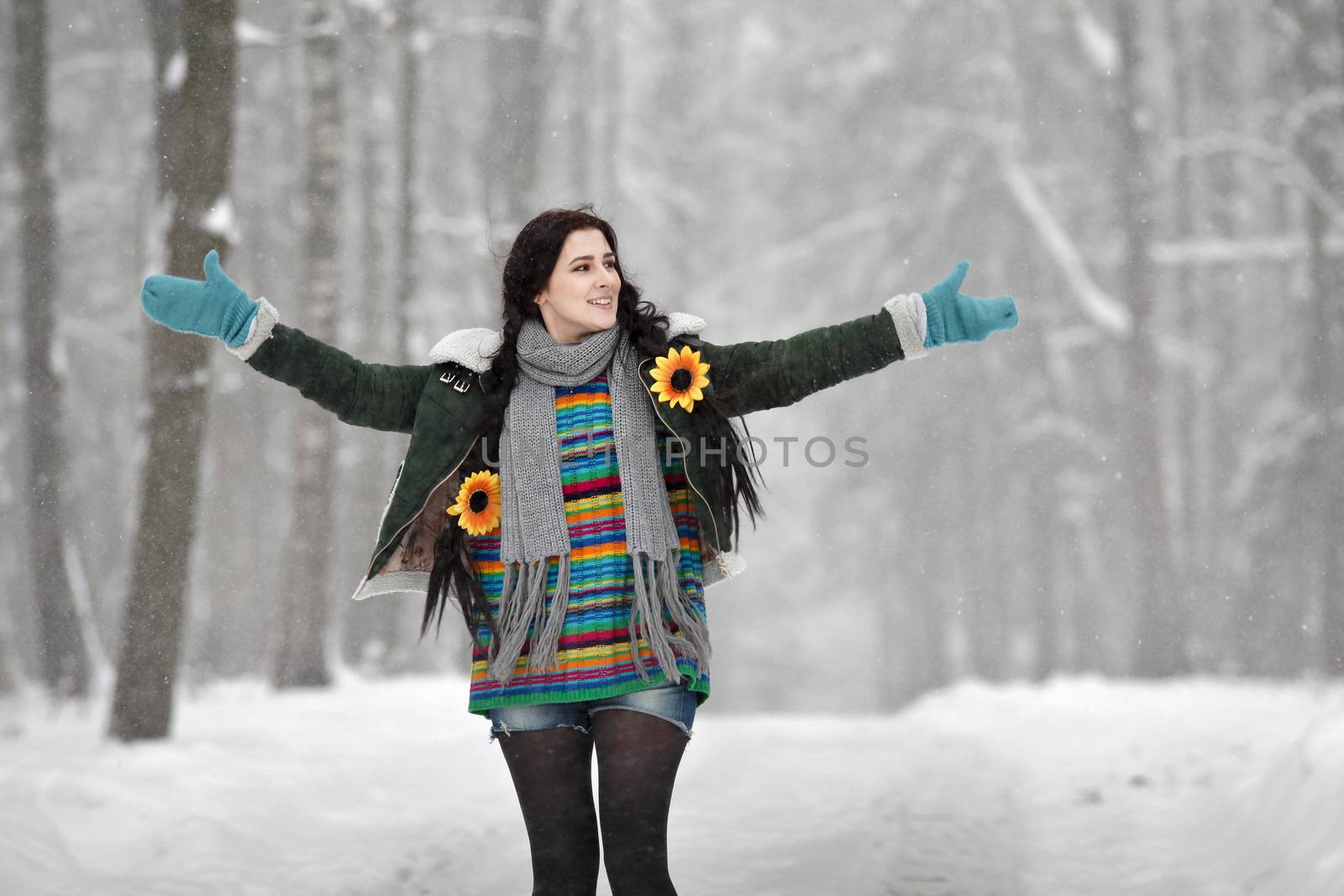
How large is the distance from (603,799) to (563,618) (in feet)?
1.60

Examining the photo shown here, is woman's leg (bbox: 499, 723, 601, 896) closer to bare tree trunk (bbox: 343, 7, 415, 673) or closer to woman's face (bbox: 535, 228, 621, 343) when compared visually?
woman's face (bbox: 535, 228, 621, 343)

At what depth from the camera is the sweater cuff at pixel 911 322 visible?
3.42m

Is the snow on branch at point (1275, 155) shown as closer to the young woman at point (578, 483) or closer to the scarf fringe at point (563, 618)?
the young woman at point (578, 483)

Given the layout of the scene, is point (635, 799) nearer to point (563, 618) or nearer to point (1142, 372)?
point (563, 618)

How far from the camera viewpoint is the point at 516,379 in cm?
368

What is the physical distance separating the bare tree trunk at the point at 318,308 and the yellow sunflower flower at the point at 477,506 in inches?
310

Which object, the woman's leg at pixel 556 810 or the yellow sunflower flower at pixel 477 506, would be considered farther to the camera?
the yellow sunflower flower at pixel 477 506

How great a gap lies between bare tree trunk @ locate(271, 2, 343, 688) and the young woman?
7779 millimetres

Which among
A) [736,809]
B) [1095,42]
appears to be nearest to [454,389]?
[736,809]

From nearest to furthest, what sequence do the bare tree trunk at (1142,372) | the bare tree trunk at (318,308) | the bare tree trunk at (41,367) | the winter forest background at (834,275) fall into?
1. the bare tree trunk at (41,367)
2. the bare tree trunk at (318,308)
3. the winter forest background at (834,275)
4. the bare tree trunk at (1142,372)

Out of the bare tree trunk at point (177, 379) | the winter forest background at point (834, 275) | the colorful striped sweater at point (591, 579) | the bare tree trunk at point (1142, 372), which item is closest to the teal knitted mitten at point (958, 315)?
the colorful striped sweater at point (591, 579)

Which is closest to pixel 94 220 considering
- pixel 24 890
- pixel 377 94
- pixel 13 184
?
pixel 13 184

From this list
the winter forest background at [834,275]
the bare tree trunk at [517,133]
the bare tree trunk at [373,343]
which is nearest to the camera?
the bare tree trunk at [373,343]

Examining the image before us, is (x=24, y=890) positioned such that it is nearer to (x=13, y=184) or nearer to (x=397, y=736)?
(x=397, y=736)
